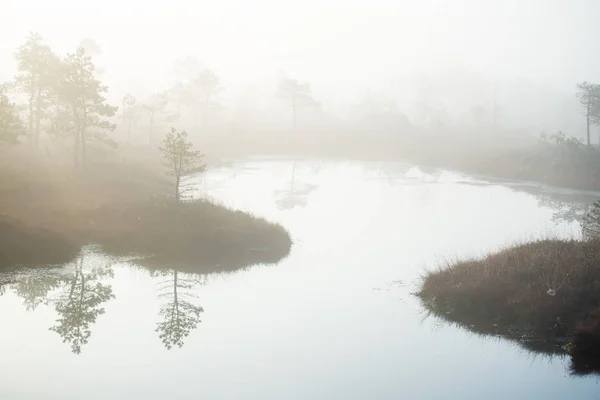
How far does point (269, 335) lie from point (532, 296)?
41.0 ft

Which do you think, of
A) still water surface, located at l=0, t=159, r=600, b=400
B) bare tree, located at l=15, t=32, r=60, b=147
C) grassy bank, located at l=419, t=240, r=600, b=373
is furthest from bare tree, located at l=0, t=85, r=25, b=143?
grassy bank, located at l=419, t=240, r=600, b=373

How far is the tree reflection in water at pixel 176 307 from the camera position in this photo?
25047 mm

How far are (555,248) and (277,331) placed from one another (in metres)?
16.2

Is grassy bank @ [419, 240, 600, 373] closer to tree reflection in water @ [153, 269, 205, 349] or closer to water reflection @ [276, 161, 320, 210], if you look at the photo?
tree reflection in water @ [153, 269, 205, 349]

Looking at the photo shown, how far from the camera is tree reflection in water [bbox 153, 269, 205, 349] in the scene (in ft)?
82.2

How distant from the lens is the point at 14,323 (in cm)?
2458

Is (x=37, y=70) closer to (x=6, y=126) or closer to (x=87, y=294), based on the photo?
(x=6, y=126)

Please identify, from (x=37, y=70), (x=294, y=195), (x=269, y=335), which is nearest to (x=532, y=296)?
(x=269, y=335)

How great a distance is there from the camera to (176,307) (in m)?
28.5

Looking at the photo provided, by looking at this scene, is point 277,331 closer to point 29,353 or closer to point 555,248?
point 29,353

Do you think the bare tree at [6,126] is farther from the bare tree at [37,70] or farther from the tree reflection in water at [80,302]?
the tree reflection in water at [80,302]

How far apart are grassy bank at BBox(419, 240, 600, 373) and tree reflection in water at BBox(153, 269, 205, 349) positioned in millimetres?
12141

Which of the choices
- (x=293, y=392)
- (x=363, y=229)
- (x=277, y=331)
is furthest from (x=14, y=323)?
(x=363, y=229)

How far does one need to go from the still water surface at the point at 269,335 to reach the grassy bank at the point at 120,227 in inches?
74.7
